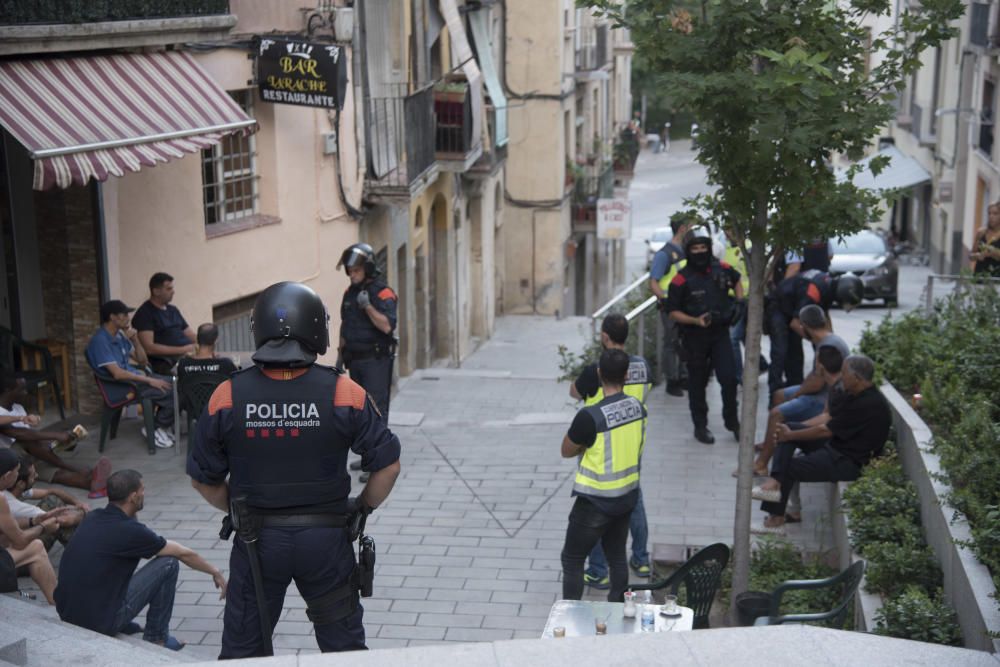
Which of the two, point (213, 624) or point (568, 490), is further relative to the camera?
point (568, 490)

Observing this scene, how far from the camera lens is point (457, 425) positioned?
1344cm

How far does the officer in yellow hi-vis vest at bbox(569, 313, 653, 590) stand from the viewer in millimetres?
8336

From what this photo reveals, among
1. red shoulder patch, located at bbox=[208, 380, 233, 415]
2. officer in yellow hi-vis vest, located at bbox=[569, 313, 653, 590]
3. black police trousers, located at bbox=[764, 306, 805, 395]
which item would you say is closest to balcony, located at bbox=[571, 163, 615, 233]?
black police trousers, located at bbox=[764, 306, 805, 395]

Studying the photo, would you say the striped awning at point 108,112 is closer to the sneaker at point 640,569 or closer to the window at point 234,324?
the window at point 234,324

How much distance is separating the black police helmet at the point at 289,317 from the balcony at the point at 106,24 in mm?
5817

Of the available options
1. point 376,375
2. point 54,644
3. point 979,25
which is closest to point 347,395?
point 54,644

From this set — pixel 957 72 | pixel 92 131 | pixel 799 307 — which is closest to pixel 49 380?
pixel 92 131

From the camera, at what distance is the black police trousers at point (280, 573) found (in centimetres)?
551

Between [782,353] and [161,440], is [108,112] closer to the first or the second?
[161,440]

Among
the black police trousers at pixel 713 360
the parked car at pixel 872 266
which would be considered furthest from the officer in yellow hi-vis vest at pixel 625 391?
the parked car at pixel 872 266

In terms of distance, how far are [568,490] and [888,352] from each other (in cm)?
302

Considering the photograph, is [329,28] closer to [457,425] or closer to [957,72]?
[457,425]

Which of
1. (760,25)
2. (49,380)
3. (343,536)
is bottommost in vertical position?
(49,380)

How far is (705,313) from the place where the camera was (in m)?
11.6
